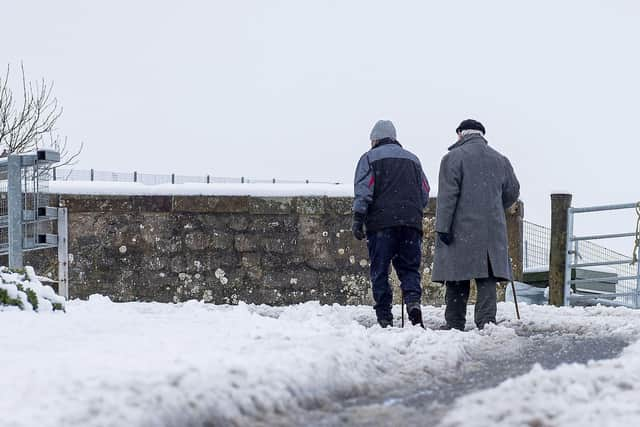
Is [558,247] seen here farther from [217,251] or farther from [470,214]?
[470,214]

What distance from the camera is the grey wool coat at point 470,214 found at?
23.6 feet

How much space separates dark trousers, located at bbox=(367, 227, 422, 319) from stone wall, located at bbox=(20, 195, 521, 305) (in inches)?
105

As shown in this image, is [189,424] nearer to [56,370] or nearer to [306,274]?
[56,370]

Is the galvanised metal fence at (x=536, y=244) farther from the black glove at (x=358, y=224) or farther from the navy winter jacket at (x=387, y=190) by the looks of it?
the black glove at (x=358, y=224)

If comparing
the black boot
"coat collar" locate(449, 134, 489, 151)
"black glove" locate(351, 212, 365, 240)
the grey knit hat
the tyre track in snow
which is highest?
the grey knit hat

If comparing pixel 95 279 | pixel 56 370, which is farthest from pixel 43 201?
pixel 56 370

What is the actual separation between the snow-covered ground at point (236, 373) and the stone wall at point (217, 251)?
404 centimetres

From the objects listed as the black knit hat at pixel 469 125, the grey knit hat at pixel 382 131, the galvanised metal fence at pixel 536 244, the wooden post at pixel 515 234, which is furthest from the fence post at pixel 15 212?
the galvanised metal fence at pixel 536 244

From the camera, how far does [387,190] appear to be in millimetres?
7406

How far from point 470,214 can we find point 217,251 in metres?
3.77

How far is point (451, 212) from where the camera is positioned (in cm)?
721

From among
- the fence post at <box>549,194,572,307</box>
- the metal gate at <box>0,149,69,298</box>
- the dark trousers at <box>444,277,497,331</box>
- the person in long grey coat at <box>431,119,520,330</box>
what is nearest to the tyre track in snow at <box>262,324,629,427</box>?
the dark trousers at <box>444,277,497,331</box>

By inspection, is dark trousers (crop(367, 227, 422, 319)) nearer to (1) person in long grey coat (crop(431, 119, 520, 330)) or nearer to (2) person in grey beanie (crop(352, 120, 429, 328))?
(2) person in grey beanie (crop(352, 120, 429, 328))

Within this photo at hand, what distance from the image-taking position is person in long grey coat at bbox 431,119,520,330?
23.6ft
